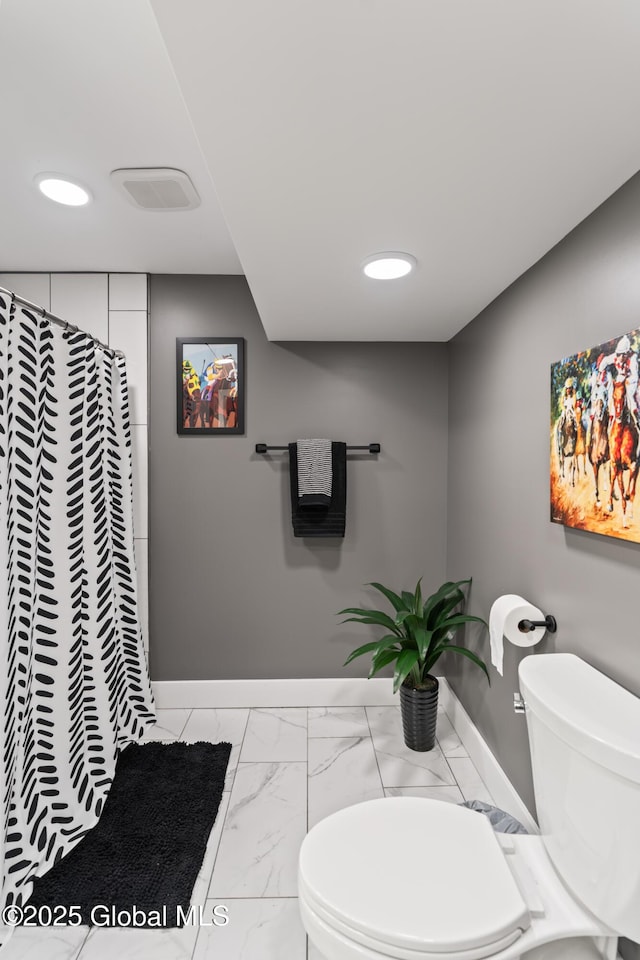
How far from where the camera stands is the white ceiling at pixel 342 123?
0.81 metres

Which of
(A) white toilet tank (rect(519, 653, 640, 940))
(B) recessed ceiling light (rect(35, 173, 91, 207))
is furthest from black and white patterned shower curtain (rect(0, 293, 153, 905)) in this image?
(A) white toilet tank (rect(519, 653, 640, 940))

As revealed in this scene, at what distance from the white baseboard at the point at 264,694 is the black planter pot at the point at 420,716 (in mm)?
430

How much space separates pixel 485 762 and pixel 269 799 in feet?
2.87

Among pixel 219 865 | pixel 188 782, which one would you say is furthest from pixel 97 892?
pixel 188 782

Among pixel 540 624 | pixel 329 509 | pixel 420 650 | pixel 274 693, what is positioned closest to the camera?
pixel 540 624

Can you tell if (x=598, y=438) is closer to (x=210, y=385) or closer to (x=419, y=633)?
(x=419, y=633)

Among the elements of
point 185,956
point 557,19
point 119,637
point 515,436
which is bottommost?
point 185,956

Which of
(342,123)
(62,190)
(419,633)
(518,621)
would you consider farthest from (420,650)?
(62,190)

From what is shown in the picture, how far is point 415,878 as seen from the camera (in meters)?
1.09

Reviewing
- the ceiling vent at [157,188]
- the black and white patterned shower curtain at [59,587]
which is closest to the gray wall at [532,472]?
the ceiling vent at [157,188]

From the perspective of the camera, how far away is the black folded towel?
2.64 metres

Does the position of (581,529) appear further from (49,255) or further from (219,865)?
(49,255)

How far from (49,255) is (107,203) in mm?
656

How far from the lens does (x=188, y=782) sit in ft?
6.95
